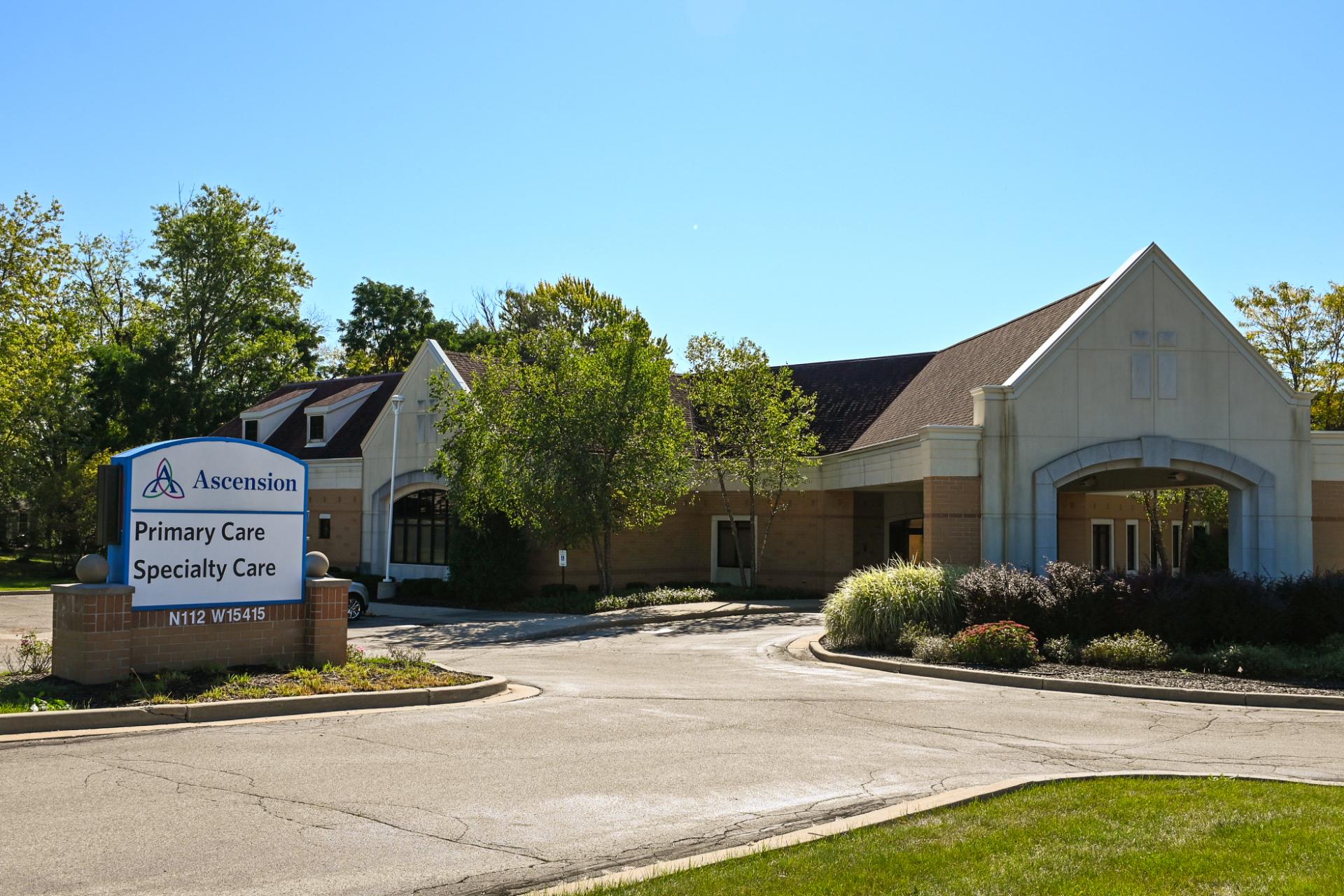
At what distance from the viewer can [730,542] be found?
37094 millimetres

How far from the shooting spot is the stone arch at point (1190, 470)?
82.0 ft

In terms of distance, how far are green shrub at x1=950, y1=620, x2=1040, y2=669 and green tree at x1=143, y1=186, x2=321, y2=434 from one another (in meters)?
45.3

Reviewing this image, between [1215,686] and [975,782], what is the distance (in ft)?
26.0

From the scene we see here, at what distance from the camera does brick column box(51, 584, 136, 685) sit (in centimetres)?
1220

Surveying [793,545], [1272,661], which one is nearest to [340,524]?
[793,545]

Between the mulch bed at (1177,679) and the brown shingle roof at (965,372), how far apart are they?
1080 cm

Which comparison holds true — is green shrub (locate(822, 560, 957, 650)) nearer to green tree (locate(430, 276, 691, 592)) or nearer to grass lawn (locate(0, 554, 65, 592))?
green tree (locate(430, 276, 691, 592))

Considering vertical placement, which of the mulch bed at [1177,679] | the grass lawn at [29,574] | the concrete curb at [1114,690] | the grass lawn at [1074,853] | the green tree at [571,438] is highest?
the green tree at [571,438]

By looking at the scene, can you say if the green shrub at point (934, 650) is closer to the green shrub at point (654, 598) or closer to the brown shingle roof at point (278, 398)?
the green shrub at point (654, 598)

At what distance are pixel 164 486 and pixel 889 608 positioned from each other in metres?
11.9

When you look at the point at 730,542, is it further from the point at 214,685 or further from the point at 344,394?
the point at 214,685

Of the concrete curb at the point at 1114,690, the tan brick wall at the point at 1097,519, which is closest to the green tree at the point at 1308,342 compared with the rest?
the tan brick wall at the point at 1097,519

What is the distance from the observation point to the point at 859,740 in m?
10.9

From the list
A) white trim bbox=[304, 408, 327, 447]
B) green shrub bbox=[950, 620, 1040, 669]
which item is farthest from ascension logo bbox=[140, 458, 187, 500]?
white trim bbox=[304, 408, 327, 447]
